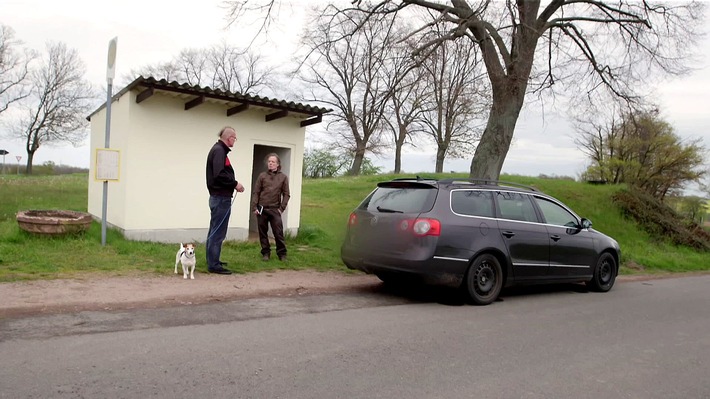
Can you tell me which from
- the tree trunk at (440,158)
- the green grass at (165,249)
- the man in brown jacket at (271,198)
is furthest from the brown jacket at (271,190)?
the tree trunk at (440,158)

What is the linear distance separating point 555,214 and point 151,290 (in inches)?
234

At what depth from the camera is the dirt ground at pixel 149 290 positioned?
550 centimetres

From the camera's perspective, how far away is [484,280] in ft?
23.1

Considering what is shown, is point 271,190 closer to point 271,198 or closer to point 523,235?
point 271,198

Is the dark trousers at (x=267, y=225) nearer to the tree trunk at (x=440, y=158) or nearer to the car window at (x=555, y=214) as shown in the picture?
the car window at (x=555, y=214)

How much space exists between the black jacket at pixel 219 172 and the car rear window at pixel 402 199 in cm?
194

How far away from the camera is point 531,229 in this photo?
24.8ft

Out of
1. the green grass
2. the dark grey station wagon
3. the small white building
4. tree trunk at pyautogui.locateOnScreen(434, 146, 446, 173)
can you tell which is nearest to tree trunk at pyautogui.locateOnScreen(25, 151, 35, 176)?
the green grass

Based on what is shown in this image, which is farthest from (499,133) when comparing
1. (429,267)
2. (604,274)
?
(429,267)

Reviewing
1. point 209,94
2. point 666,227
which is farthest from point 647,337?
point 666,227

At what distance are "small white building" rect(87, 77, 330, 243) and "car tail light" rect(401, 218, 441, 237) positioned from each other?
4.83m

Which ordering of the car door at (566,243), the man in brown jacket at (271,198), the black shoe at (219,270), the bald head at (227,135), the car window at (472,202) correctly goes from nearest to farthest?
the car window at (472,202) < the bald head at (227,135) < the black shoe at (219,270) < the car door at (566,243) < the man in brown jacket at (271,198)

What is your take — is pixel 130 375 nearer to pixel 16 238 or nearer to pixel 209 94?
pixel 16 238

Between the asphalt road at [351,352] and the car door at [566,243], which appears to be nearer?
the asphalt road at [351,352]
